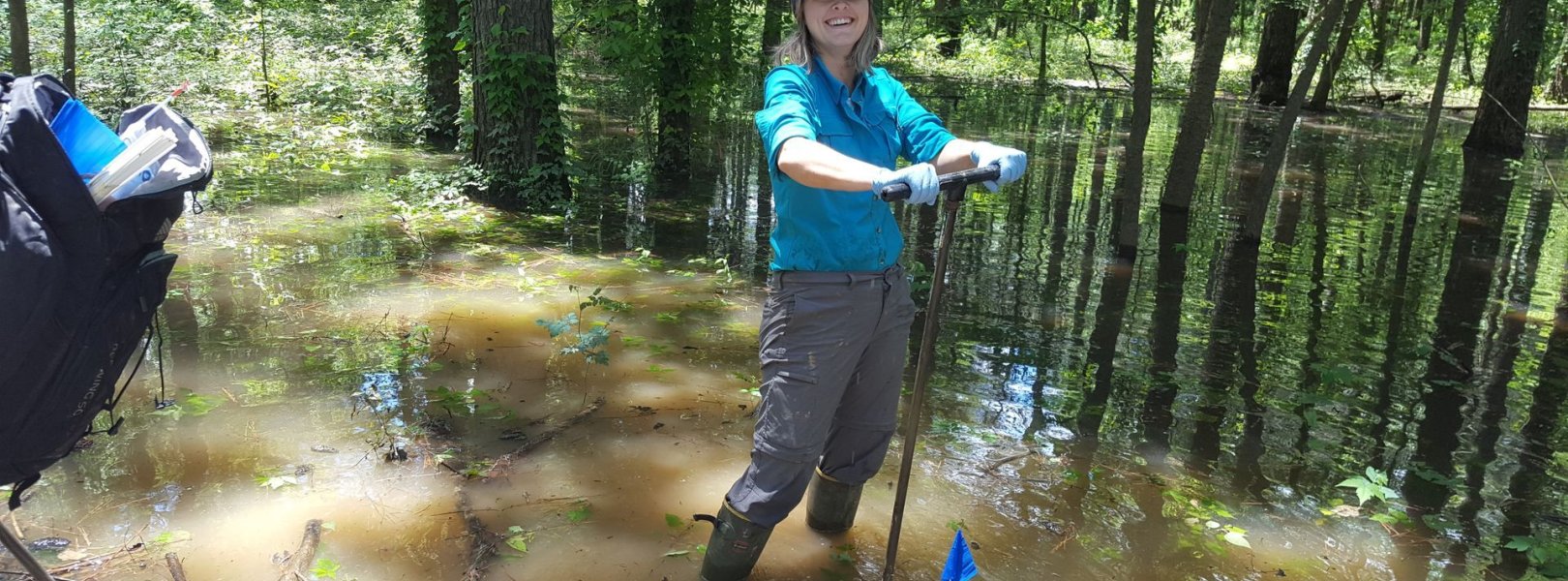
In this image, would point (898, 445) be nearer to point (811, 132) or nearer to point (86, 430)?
point (811, 132)

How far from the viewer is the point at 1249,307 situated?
288 inches

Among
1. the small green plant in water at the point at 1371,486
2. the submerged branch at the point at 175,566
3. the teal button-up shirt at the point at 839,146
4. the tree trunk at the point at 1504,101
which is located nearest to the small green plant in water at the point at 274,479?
the submerged branch at the point at 175,566

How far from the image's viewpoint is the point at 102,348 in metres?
2.21

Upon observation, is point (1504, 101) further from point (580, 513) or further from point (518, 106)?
point (580, 513)

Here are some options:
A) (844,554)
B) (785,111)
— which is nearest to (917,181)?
(785,111)

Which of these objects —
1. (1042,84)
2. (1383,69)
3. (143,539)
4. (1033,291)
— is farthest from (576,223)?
(1383,69)

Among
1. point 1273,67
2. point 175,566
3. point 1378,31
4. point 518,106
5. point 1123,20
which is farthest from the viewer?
point 1123,20

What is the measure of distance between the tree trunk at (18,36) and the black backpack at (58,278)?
339 inches

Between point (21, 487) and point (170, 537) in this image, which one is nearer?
point (21, 487)

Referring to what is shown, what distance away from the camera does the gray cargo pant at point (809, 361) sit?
2875mm

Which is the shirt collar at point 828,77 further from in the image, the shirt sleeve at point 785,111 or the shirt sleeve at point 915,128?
the shirt sleeve at point 915,128

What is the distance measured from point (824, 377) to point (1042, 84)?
8218 millimetres

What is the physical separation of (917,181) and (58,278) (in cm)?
183

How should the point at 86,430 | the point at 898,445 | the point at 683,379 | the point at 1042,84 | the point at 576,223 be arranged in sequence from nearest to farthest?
the point at 86,430 → the point at 898,445 → the point at 683,379 → the point at 576,223 → the point at 1042,84
